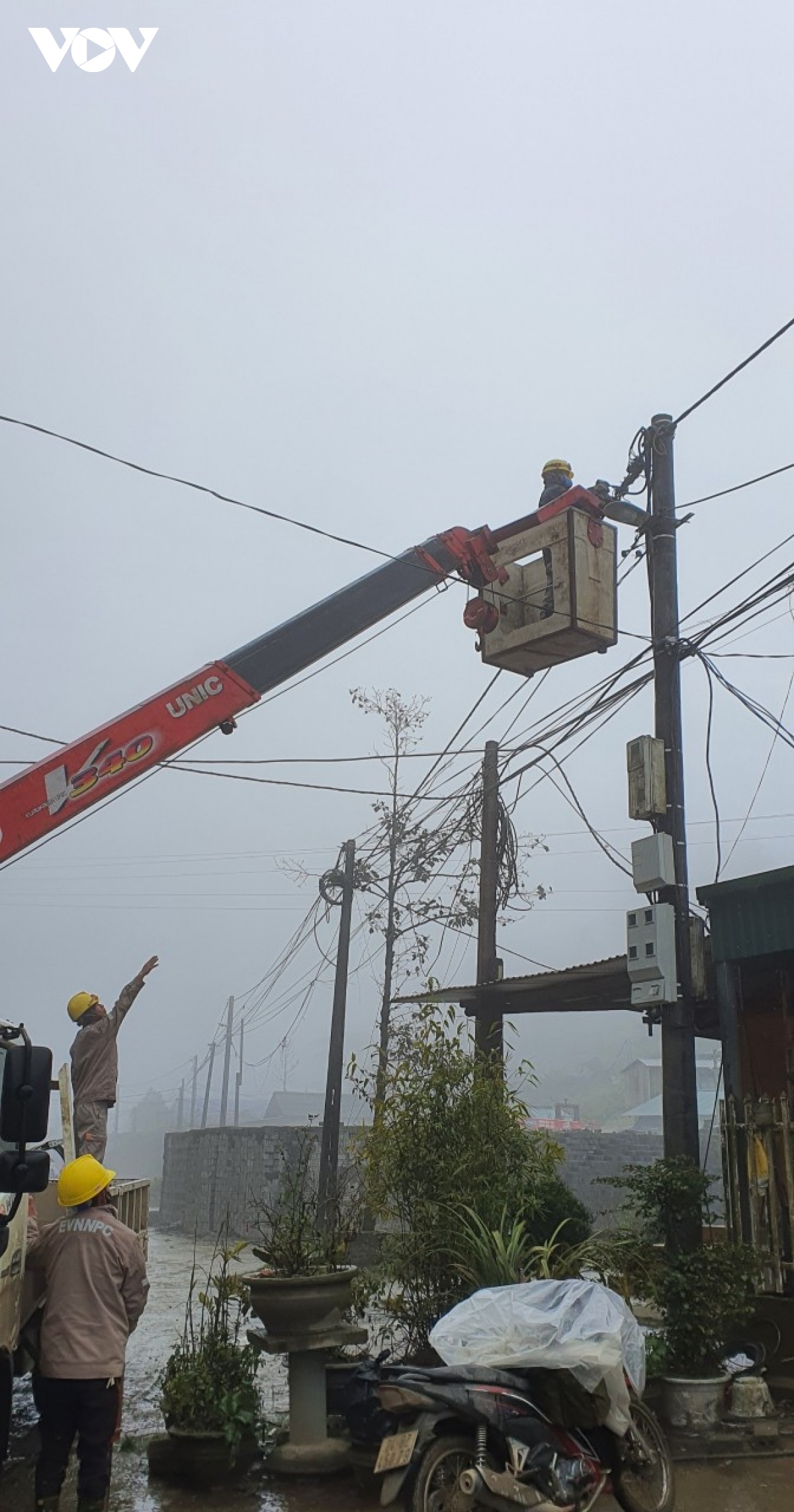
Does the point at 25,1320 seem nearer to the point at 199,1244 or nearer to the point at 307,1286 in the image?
the point at 307,1286

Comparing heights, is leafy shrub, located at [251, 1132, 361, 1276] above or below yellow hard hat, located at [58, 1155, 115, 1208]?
below

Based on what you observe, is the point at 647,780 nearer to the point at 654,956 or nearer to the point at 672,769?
the point at 672,769

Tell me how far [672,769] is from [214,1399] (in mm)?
6313

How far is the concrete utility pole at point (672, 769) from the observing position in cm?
999

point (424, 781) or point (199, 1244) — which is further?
point (199, 1244)

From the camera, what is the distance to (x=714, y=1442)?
7367 mm

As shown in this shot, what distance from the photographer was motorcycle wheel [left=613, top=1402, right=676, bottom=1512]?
5910mm

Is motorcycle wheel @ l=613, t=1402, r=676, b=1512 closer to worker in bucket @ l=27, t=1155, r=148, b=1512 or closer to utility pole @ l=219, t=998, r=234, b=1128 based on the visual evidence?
worker in bucket @ l=27, t=1155, r=148, b=1512

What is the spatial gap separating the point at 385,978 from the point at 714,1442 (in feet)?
48.4

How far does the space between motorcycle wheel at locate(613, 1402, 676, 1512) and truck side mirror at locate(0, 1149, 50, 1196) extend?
3201 mm

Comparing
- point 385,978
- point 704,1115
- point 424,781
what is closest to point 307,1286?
point 424,781

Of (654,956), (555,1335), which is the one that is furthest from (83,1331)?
(654,956)

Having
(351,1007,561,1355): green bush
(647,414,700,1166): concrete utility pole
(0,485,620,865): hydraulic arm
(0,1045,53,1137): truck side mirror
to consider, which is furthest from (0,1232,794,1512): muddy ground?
(0,485,620,865): hydraulic arm

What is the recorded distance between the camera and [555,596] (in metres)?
9.30
